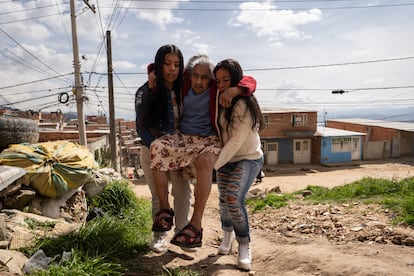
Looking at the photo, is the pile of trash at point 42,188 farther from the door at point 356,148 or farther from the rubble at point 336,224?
the door at point 356,148

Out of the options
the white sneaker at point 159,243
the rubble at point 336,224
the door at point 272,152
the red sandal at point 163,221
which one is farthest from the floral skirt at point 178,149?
the door at point 272,152

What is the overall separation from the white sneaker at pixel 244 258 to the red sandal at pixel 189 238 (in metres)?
0.53

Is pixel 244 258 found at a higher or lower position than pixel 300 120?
lower

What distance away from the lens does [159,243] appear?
3201 millimetres

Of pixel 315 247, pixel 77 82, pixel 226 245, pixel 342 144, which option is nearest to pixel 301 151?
pixel 342 144

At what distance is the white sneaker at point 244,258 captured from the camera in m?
3.00

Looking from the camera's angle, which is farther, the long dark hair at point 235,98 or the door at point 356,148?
the door at point 356,148

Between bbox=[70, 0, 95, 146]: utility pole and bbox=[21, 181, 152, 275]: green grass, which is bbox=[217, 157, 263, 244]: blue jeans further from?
bbox=[70, 0, 95, 146]: utility pole

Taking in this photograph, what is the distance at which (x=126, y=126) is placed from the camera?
137 ft

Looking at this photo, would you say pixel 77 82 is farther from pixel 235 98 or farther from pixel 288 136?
pixel 288 136

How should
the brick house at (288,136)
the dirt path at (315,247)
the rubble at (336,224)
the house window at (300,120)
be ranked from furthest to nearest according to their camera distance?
the house window at (300,120), the brick house at (288,136), the rubble at (336,224), the dirt path at (315,247)

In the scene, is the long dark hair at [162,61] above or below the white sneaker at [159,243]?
above

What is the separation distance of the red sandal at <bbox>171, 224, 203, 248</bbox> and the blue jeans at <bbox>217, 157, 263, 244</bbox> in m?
0.42

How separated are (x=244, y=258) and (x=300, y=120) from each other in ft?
72.9
